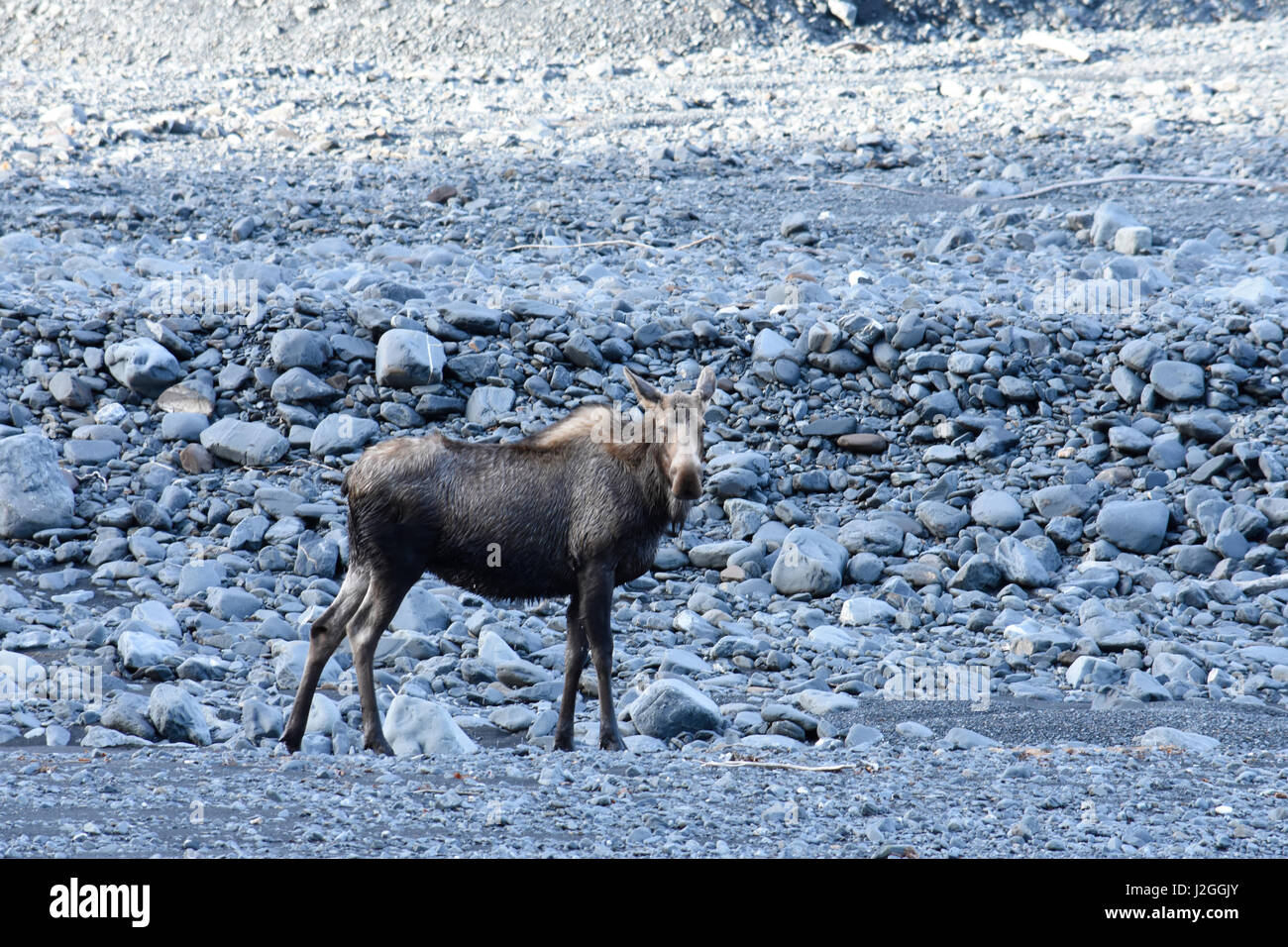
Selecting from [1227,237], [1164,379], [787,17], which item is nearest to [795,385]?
[1164,379]

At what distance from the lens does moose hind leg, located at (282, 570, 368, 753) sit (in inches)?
255

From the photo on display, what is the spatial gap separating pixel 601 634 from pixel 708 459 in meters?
4.48

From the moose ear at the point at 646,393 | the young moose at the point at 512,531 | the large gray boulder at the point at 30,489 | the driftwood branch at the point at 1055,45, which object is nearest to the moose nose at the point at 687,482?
the young moose at the point at 512,531

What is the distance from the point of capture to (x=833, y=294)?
12922 millimetres

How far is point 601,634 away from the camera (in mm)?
6699

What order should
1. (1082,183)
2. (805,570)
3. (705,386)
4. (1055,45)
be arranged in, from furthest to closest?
1. (1055,45)
2. (1082,183)
3. (805,570)
4. (705,386)

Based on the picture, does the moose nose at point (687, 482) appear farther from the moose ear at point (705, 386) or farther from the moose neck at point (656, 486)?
the moose ear at point (705, 386)

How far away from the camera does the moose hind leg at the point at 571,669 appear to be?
6.66 m

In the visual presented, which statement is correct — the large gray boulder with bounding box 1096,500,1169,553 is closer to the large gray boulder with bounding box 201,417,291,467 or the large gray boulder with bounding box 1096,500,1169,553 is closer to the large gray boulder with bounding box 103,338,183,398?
the large gray boulder with bounding box 201,417,291,467

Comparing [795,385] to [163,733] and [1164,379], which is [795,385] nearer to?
[1164,379]

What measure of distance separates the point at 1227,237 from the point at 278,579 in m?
10.8

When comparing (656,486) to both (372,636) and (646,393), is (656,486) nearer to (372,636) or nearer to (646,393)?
(646,393)

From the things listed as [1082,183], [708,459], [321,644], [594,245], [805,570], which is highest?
[1082,183]

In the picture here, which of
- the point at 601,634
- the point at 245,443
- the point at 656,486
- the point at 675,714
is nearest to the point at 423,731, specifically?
the point at 601,634
